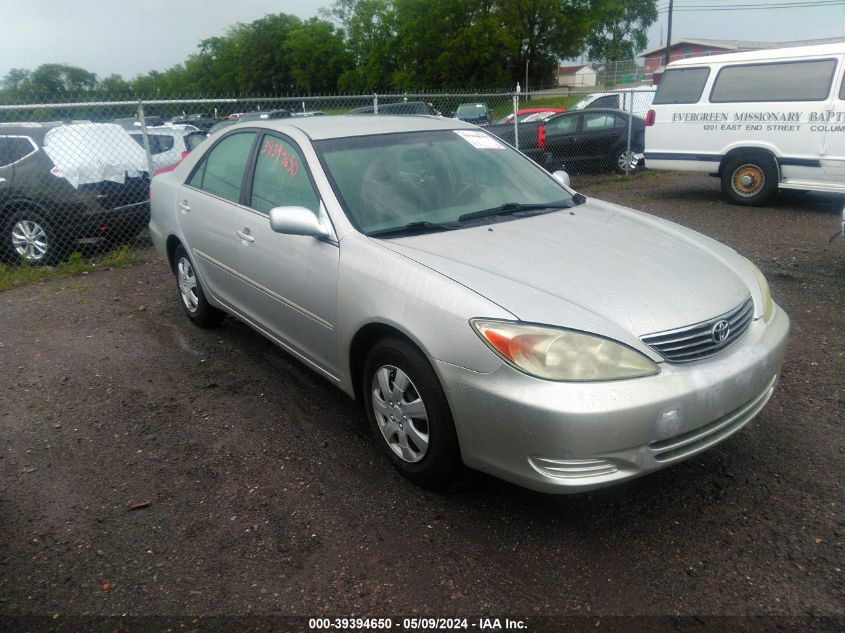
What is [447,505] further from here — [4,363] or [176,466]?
[4,363]

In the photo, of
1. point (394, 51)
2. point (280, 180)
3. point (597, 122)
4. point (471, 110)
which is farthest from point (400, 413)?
point (394, 51)

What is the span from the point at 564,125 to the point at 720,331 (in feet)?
37.1

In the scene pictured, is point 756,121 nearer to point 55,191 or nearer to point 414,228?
point 414,228

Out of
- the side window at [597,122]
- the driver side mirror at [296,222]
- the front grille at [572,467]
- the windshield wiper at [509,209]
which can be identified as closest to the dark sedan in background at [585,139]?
the side window at [597,122]

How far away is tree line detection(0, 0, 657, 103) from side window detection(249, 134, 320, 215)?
41.5 metres

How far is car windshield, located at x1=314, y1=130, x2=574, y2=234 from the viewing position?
11.5ft

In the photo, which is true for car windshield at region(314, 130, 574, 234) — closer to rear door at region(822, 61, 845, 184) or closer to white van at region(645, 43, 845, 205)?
rear door at region(822, 61, 845, 184)

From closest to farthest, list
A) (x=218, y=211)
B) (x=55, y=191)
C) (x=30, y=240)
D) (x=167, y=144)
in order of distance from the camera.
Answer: (x=218, y=211) < (x=55, y=191) < (x=30, y=240) < (x=167, y=144)

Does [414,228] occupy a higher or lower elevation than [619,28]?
lower

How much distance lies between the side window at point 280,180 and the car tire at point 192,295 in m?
1.21

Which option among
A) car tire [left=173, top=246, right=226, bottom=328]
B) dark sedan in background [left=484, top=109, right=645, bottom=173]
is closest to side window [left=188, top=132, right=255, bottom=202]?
car tire [left=173, top=246, right=226, bottom=328]

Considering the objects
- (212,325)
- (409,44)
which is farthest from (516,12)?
(212,325)

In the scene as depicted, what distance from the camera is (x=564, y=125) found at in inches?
523

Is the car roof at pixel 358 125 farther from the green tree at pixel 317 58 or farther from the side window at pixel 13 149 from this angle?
the green tree at pixel 317 58
